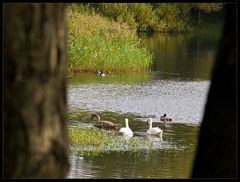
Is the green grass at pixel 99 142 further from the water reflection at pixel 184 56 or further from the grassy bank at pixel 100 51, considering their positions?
the water reflection at pixel 184 56

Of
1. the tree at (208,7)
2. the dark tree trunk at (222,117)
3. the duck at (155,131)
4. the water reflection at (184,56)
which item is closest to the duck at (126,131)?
the duck at (155,131)

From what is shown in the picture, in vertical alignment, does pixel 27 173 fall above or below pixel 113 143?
above

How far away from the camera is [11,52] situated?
11.5 ft

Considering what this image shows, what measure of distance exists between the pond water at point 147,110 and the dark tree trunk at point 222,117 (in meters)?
7.95

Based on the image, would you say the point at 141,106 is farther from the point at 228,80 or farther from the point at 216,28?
the point at 216,28

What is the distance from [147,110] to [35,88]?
58.1ft

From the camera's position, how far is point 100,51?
28531mm

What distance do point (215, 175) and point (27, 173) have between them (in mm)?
1000

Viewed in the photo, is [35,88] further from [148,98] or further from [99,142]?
[148,98]

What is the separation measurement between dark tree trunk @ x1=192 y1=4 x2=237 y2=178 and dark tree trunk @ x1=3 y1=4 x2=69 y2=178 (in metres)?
0.77

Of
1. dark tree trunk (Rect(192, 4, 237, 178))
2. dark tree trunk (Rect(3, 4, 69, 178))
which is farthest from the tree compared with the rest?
dark tree trunk (Rect(3, 4, 69, 178))

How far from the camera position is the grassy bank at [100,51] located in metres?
28.3

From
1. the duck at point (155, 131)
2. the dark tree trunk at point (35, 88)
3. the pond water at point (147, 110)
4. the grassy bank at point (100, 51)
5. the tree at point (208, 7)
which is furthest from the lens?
the tree at point (208, 7)

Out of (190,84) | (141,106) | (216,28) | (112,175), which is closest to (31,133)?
(112,175)
